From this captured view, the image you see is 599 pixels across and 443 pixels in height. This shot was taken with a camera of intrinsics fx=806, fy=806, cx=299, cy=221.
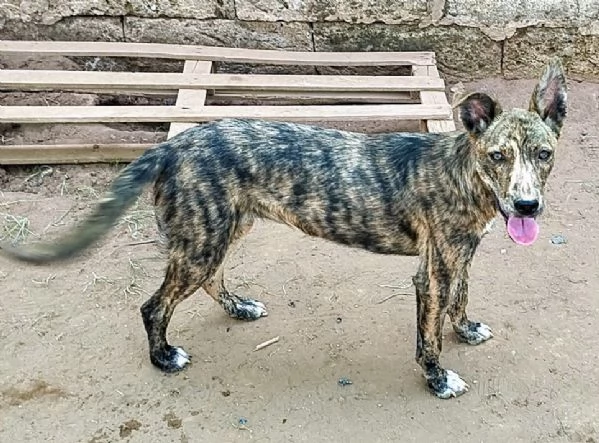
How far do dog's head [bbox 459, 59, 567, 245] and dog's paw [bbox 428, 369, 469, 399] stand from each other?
86cm

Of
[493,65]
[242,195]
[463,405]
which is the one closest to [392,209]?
[242,195]

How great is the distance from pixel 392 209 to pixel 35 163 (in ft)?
9.87

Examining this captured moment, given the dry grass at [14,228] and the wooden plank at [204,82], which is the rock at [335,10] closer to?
the wooden plank at [204,82]

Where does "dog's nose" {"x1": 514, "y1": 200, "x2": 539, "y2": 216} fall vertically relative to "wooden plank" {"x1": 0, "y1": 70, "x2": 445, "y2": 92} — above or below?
above

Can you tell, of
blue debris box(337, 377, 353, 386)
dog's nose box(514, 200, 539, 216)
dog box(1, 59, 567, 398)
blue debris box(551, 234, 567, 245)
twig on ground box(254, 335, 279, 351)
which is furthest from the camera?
blue debris box(551, 234, 567, 245)

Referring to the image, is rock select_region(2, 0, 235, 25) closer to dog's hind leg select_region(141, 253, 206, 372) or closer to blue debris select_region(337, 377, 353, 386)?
dog's hind leg select_region(141, 253, 206, 372)

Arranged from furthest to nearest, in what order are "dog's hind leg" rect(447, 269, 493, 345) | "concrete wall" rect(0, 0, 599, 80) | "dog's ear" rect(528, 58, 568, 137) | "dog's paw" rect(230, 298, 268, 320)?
"concrete wall" rect(0, 0, 599, 80) → "dog's paw" rect(230, 298, 268, 320) → "dog's hind leg" rect(447, 269, 493, 345) → "dog's ear" rect(528, 58, 568, 137)

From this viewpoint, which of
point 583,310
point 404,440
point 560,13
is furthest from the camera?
point 560,13

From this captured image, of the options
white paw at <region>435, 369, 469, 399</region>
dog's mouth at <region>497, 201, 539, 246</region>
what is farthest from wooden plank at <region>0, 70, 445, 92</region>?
dog's mouth at <region>497, 201, 539, 246</region>

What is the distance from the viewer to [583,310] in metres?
4.26

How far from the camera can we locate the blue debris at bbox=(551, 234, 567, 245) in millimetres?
4793

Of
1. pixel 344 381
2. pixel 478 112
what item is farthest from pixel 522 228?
pixel 344 381

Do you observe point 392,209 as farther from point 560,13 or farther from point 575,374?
point 560,13

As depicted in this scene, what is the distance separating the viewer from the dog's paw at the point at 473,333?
4.07 meters
